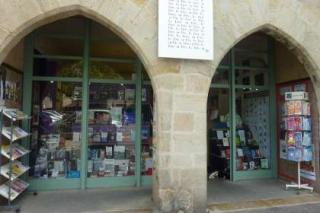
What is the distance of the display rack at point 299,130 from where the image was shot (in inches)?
218

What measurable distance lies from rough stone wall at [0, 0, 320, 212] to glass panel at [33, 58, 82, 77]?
62.8 inches

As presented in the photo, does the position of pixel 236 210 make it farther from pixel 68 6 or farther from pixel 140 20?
pixel 68 6

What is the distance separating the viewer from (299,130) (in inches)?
221

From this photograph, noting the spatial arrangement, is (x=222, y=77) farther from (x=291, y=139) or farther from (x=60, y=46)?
(x=60, y=46)

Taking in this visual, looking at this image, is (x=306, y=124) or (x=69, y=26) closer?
(x=306, y=124)

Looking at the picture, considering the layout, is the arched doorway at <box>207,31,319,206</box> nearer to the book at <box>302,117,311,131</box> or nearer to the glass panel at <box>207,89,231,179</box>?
the glass panel at <box>207,89,231,179</box>

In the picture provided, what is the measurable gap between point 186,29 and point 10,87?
3023mm

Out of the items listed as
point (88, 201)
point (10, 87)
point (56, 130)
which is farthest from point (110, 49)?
point (88, 201)

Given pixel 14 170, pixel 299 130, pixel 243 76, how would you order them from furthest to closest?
pixel 243 76 → pixel 299 130 → pixel 14 170

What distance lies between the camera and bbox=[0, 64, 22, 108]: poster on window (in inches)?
189

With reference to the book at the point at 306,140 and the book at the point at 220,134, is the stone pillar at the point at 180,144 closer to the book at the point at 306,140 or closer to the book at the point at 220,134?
the book at the point at 306,140

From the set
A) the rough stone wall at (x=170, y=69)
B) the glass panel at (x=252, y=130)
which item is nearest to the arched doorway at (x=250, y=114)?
the glass panel at (x=252, y=130)

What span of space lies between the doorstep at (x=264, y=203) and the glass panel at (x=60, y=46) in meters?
3.79

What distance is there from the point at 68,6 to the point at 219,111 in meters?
4.04
